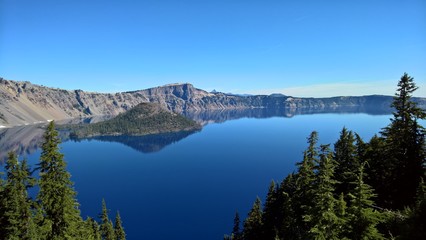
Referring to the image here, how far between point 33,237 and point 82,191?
5697 inches

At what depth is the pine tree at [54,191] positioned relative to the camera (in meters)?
26.0

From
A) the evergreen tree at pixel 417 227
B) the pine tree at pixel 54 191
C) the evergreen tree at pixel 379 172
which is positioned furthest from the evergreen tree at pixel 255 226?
the evergreen tree at pixel 417 227

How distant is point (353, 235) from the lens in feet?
73.0

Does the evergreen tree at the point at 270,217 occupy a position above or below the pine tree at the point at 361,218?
below

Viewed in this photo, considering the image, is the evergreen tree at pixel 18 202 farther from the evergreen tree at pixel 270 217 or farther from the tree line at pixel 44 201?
the evergreen tree at pixel 270 217

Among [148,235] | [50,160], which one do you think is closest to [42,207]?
[50,160]

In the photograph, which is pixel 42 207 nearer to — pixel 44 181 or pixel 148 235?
pixel 44 181

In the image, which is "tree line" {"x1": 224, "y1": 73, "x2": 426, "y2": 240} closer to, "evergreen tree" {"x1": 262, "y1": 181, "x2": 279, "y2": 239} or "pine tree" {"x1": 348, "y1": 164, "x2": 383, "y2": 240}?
"pine tree" {"x1": 348, "y1": 164, "x2": 383, "y2": 240}

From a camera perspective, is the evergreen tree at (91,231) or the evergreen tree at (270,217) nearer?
the evergreen tree at (91,231)

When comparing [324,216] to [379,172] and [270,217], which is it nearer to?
[379,172]

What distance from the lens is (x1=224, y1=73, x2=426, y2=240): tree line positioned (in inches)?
867

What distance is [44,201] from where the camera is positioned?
85.8ft

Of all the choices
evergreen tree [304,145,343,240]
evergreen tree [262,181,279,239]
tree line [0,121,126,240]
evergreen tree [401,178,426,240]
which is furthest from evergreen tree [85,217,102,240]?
evergreen tree [401,178,426,240]

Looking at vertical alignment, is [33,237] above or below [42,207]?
below
